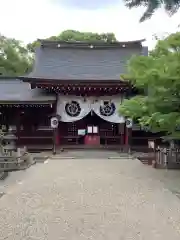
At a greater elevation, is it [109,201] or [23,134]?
[23,134]

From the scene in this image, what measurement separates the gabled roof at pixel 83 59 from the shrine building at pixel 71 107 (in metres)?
0.06

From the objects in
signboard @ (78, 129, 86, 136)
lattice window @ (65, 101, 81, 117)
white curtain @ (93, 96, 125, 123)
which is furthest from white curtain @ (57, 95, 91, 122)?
signboard @ (78, 129, 86, 136)

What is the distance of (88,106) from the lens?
21.5 meters

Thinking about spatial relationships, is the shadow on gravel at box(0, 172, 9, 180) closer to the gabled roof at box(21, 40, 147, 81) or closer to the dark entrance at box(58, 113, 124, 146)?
the dark entrance at box(58, 113, 124, 146)

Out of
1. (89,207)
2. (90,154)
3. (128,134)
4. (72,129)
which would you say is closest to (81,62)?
(72,129)

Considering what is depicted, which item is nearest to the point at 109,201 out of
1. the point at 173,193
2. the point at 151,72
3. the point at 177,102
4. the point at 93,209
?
the point at 93,209

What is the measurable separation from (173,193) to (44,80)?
11.9m

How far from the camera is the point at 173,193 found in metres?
9.82

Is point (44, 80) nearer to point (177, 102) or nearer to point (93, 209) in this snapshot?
point (177, 102)

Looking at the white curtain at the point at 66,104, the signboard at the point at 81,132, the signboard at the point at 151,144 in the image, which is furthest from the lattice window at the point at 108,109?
the signboard at the point at 151,144

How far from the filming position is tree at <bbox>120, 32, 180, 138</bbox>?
10.5m

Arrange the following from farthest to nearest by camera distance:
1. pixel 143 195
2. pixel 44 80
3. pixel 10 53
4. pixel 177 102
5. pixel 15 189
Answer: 1. pixel 10 53
2. pixel 44 80
3. pixel 177 102
4. pixel 15 189
5. pixel 143 195

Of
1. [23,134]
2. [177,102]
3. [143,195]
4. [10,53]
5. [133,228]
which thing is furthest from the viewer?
[10,53]

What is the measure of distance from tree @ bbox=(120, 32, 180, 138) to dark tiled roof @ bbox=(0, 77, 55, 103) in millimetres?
8885
